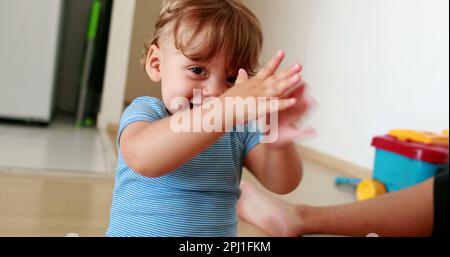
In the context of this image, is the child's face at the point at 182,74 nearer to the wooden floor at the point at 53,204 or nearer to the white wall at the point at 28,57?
the wooden floor at the point at 53,204

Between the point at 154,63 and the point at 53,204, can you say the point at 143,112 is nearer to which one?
the point at 154,63

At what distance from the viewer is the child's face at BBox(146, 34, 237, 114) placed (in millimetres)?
366

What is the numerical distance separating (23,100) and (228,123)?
1.20 m

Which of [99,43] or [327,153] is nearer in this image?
[99,43]

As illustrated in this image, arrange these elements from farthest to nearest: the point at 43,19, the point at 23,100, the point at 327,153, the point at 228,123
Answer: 1. the point at 23,100
2. the point at 43,19
3. the point at 327,153
4. the point at 228,123

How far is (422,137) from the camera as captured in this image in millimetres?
1013

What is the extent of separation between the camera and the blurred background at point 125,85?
42cm

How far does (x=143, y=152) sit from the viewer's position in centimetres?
35

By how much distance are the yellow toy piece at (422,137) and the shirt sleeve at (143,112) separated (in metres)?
0.76

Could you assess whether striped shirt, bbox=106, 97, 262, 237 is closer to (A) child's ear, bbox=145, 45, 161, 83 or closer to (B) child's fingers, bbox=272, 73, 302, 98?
(A) child's ear, bbox=145, 45, 161, 83

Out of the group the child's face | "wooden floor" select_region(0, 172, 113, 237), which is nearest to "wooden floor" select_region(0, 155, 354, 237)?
"wooden floor" select_region(0, 172, 113, 237)

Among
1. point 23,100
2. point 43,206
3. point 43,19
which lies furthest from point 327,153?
point 23,100

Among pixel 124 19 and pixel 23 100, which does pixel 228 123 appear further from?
pixel 23 100

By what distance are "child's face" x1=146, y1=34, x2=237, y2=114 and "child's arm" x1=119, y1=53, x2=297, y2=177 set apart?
0.11 feet
